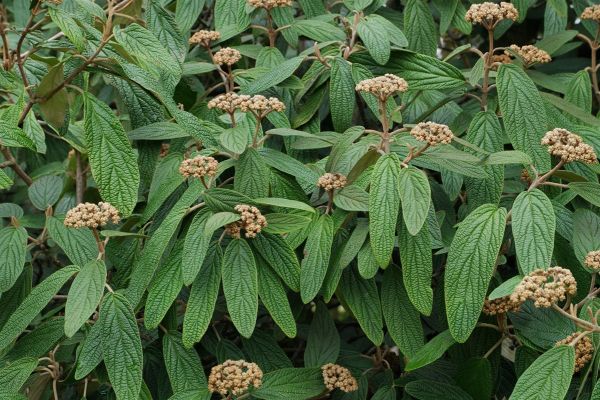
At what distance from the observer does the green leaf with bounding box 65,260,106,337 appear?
200cm

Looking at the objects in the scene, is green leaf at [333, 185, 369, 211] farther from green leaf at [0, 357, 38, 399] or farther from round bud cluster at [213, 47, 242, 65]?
green leaf at [0, 357, 38, 399]

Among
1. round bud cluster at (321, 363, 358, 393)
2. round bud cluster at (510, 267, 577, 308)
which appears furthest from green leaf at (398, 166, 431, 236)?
round bud cluster at (321, 363, 358, 393)

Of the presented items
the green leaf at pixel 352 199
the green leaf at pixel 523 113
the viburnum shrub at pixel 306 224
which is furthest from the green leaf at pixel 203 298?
the green leaf at pixel 523 113

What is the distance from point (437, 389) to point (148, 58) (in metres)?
0.94

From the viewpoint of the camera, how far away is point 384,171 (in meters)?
2.06

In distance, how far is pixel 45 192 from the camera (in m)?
2.61

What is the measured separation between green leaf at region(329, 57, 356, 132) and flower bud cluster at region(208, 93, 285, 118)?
0.28m

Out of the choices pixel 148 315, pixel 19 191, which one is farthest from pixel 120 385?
pixel 19 191

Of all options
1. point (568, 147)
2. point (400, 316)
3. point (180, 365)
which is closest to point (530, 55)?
point (568, 147)

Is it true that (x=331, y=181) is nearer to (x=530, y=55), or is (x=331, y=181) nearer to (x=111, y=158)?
(x=111, y=158)

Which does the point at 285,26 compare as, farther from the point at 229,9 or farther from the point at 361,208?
the point at 361,208

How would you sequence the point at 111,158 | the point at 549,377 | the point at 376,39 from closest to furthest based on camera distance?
the point at 549,377 → the point at 111,158 → the point at 376,39

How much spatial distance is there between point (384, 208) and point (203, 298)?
408 mm

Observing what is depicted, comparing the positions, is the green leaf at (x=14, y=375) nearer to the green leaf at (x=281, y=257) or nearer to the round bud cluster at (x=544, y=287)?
the green leaf at (x=281, y=257)
